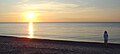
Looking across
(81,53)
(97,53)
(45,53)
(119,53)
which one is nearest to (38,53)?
(45,53)

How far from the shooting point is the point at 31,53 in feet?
60.4

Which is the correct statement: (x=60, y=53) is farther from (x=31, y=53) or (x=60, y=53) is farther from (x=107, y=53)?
(x=107, y=53)

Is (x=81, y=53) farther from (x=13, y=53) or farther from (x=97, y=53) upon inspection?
(x=13, y=53)

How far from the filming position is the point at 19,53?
1823 centimetres

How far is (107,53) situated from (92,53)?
1.37 m

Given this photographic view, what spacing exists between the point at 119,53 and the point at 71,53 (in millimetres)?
4485

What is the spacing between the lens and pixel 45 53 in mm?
18453

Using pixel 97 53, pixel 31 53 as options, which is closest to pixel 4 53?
pixel 31 53

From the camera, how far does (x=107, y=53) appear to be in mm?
18953

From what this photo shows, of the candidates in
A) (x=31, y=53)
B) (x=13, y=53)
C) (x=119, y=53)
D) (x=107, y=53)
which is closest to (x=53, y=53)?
(x=31, y=53)

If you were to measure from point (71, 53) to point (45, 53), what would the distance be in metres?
2.30

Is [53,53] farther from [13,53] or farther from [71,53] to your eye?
[13,53]

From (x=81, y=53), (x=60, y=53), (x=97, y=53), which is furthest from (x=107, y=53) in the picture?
(x=60, y=53)

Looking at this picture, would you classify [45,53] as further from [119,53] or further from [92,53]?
[119,53]
